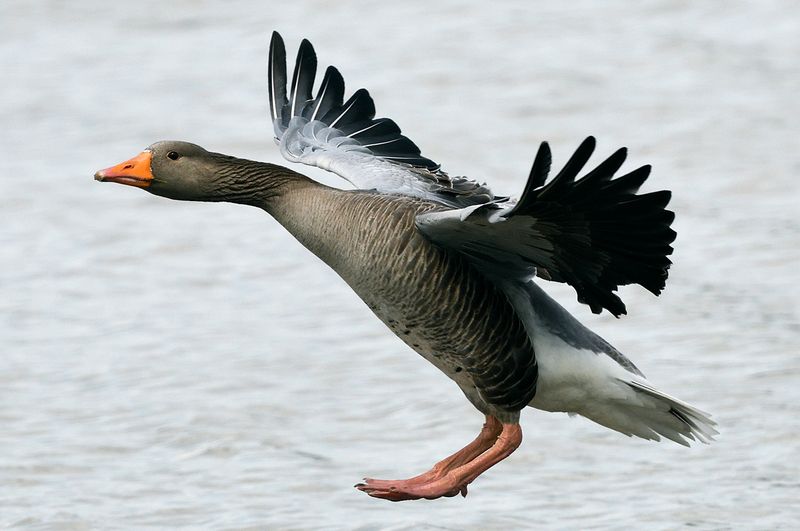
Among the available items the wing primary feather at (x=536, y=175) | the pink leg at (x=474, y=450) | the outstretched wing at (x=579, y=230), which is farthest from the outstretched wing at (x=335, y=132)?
the wing primary feather at (x=536, y=175)

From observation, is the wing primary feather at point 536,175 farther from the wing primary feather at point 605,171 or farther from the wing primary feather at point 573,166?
the wing primary feather at point 605,171

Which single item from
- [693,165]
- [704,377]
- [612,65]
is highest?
[612,65]

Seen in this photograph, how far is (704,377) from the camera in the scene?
12789mm

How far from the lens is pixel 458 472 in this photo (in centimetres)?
855

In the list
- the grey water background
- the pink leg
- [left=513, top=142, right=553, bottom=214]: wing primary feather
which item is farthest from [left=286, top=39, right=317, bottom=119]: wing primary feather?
[left=513, top=142, right=553, bottom=214]: wing primary feather

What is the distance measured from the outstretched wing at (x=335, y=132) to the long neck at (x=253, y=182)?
2.25 ft

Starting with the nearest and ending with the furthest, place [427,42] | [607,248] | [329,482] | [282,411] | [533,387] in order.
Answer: [607,248] < [533,387] < [329,482] < [282,411] < [427,42]

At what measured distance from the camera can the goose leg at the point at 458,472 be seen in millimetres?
8172

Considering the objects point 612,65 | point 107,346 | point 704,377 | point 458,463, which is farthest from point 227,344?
point 612,65

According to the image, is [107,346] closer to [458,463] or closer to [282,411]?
[282,411]

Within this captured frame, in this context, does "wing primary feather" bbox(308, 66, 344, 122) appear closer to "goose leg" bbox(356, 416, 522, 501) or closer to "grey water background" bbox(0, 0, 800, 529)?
"goose leg" bbox(356, 416, 522, 501)

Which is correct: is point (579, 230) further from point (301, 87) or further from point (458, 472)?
point (301, 87)

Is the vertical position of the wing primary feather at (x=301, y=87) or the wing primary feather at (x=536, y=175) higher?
the wing primary feather at (x=301, y=87)

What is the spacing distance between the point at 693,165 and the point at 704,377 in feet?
16.5
